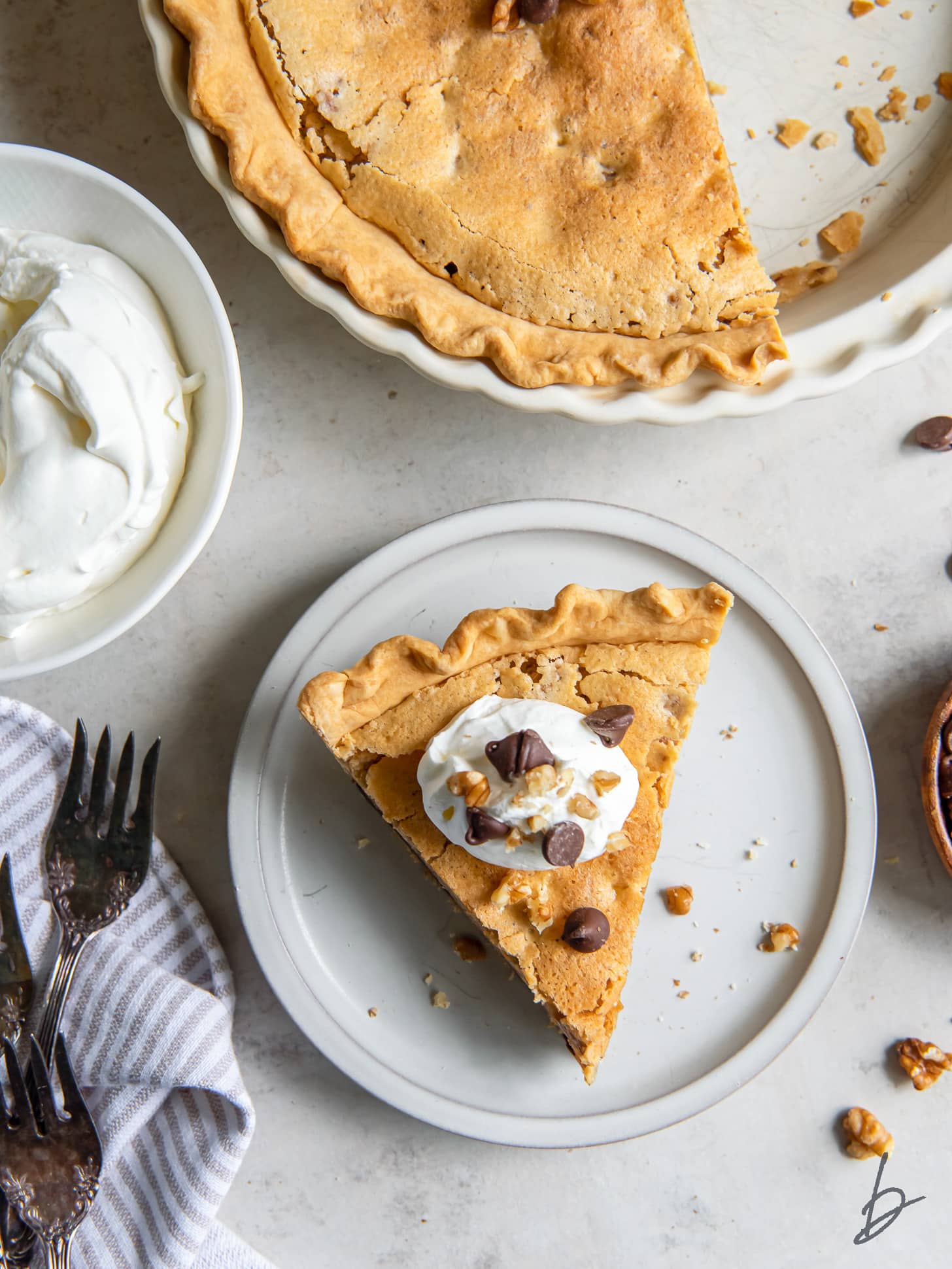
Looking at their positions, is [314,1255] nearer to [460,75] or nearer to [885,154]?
[460,75]

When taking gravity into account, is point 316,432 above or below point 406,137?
below

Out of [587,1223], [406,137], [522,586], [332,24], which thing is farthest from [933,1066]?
[332,24]

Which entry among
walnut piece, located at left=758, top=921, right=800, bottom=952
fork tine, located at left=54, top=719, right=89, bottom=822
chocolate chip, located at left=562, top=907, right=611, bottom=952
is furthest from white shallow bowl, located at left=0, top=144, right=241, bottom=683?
walnut piece, located at left=758, top=921, right=800, bottom=952

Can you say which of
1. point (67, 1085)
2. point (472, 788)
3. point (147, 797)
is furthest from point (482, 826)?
point (67, 1085)

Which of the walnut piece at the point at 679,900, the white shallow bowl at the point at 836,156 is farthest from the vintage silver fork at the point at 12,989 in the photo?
the white shallow bowl at the point at 836,156

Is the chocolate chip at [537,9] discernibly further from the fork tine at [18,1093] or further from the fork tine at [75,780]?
the fork tine at [18,1093]

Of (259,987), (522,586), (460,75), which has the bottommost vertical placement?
(259,987)

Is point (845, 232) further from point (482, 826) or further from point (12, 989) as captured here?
point (12, 989)

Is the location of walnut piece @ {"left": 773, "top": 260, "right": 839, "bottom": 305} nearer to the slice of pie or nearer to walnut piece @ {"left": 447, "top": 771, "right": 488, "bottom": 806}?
the slice of pie
